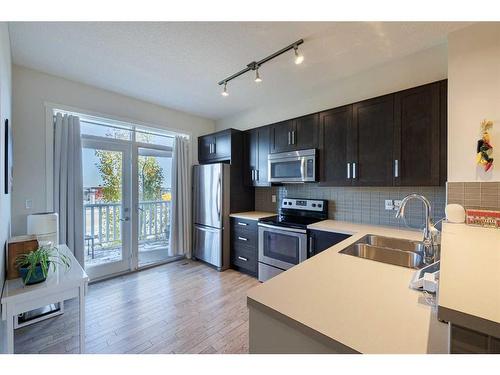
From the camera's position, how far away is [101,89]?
9.84ft

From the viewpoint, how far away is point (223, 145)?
3.65 metres

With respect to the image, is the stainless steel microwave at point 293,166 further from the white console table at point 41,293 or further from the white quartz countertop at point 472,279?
the white console table at point 41,293

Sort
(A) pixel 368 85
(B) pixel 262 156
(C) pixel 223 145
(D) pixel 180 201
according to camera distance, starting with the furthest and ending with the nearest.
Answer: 1. (D) pixel 180 201
2. (C) pixel 223 145
3. (B) pixel 262 156
4. (A) pixel 368 85

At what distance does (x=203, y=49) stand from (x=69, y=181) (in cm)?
228

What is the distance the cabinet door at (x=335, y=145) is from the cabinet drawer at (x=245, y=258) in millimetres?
1451

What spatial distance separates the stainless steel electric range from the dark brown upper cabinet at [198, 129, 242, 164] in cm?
120

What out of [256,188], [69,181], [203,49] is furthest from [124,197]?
[203,49]

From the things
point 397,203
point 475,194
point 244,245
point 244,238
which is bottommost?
point 244,245

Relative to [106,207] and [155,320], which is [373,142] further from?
[106,207]

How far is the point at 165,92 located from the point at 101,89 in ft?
2.76

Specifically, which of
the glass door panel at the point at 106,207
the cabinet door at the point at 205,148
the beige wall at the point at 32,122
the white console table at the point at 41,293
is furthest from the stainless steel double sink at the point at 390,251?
the beige wall at the point at 32,122

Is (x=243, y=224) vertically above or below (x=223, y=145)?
below
